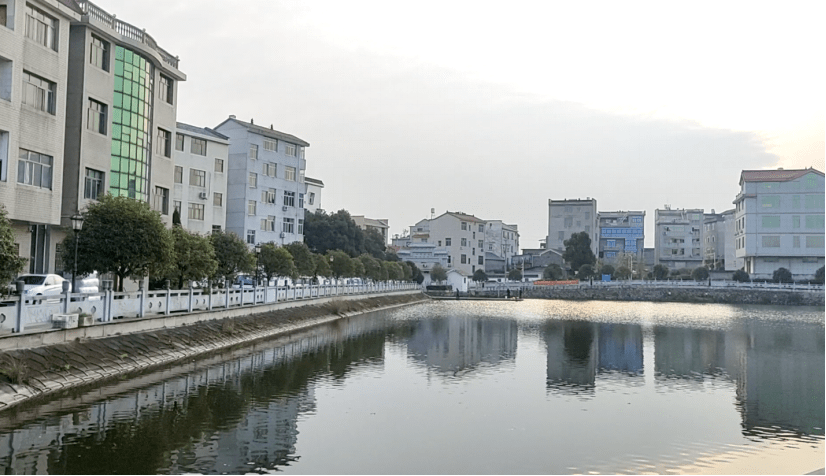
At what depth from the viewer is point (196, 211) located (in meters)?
45.1

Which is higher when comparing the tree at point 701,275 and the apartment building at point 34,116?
the apartment building at point 34,116

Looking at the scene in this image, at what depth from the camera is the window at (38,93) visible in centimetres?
2290

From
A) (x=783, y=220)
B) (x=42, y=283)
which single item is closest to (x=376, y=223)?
(x=783, y=220)

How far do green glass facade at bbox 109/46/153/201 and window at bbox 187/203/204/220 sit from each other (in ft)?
48.9

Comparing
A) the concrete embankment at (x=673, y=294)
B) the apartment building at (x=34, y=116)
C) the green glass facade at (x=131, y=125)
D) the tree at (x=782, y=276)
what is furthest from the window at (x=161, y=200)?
the tree at (x=782, y=276)

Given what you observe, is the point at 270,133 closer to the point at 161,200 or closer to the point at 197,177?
the point at 197,177

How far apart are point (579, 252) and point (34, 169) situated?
75.0 m

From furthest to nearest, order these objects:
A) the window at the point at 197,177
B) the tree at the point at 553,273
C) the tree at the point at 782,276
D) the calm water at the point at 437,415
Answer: the tree at the point at 553,273 < the tree at the point at 782,276 < the window at the point at 197,177 < the calm water at the point at 437,415

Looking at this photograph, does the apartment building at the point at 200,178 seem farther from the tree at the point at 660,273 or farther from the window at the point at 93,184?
the tree at the point at 660,273

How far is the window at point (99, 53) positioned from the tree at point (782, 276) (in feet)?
217

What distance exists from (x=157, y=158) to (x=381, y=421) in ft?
69.0

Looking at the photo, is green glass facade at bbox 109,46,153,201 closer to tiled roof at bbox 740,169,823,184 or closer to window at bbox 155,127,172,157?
window at bbox 155,127,172,157

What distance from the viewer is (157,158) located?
102ft

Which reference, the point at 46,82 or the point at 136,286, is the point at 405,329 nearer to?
the point at 136,286
